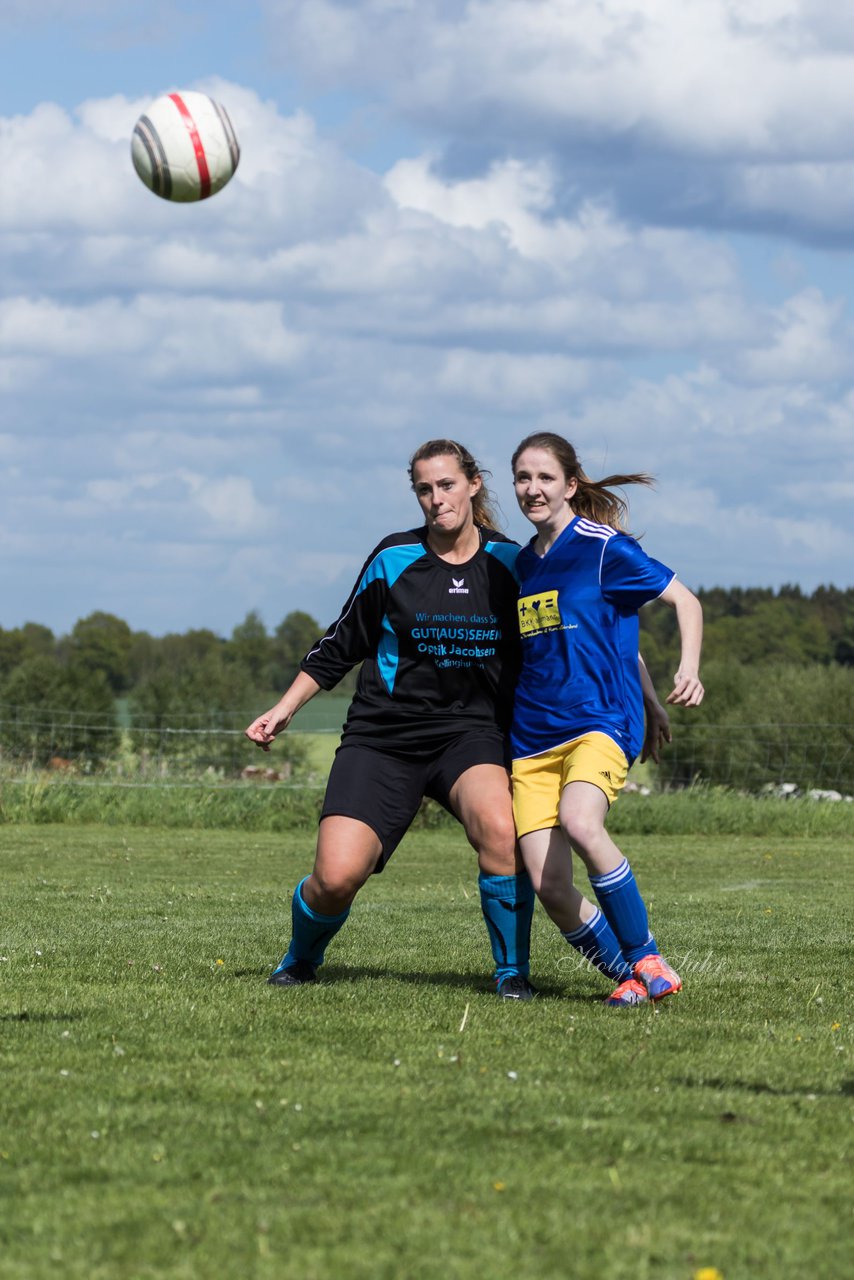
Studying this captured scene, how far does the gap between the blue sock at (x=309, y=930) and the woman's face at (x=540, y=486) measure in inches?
70.6

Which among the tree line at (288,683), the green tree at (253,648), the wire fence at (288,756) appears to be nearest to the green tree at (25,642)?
the tree line at (288,683)

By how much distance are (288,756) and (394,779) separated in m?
37.2

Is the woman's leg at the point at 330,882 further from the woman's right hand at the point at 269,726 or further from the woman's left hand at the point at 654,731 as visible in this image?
the woman's left hand at the point at 654,731

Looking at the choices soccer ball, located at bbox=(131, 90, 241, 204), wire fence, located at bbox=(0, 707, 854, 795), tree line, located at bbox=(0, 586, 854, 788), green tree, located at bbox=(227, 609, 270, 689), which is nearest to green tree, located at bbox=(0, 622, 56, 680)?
tree line, located at bbox=(0, 586, 854, 788)

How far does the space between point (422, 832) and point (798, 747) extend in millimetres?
15101

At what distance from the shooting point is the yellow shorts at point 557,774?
19.6 ft

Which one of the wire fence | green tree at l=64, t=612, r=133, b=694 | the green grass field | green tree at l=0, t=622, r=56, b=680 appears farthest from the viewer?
green tree at l=0, t=622, r=56, b=680

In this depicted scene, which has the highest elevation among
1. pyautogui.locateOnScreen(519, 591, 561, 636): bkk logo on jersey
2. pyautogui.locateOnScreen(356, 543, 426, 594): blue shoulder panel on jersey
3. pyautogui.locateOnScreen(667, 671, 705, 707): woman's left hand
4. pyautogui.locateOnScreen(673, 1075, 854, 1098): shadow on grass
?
pyautogui.locateOnScreen(356, 543, 426, 594): blue shoulder panel on jersey

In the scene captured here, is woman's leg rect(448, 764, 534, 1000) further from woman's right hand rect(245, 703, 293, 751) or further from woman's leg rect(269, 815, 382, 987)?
woman's right hand rect(245, 703, 293, 751)

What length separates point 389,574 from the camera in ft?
20.9

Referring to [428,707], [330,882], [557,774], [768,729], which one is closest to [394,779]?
[428,707]

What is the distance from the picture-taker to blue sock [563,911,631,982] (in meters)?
6.21

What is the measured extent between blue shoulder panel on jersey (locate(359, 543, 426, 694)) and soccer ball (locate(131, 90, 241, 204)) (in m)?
2.84

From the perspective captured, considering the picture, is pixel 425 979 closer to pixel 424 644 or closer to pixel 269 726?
pixel 269 726
